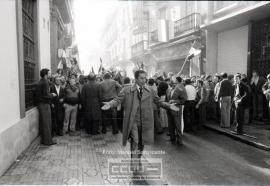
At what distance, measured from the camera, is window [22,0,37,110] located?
7.93 metres

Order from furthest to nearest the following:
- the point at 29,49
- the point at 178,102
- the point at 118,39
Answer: the point at 118,39
the point at 29,49
the point at 178,102

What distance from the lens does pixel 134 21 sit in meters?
25.5

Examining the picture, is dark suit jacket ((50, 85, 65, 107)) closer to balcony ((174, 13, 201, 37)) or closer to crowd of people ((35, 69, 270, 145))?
crowd of people ((35, 69, 270, 145))

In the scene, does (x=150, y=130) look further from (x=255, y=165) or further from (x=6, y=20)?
(x=6, y=20)

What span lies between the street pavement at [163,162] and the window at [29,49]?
1.28 meters

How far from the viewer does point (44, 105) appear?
25.5ft

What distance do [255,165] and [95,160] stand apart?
3130 millimetres

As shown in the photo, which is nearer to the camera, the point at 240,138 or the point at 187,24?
the point at 240,138

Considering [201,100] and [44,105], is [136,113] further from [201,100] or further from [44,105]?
[201,100]

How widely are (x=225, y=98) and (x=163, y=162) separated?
4.55 metres

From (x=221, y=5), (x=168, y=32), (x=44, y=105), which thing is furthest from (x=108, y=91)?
(x=168, y=32)

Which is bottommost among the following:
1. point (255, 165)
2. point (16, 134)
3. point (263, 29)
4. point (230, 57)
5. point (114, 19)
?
point (255, 165)

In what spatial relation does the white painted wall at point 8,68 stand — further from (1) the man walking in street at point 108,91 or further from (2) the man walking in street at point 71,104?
(1) the man walking in street at point 108,91

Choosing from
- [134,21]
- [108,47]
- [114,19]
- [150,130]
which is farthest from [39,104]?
[108,47]
